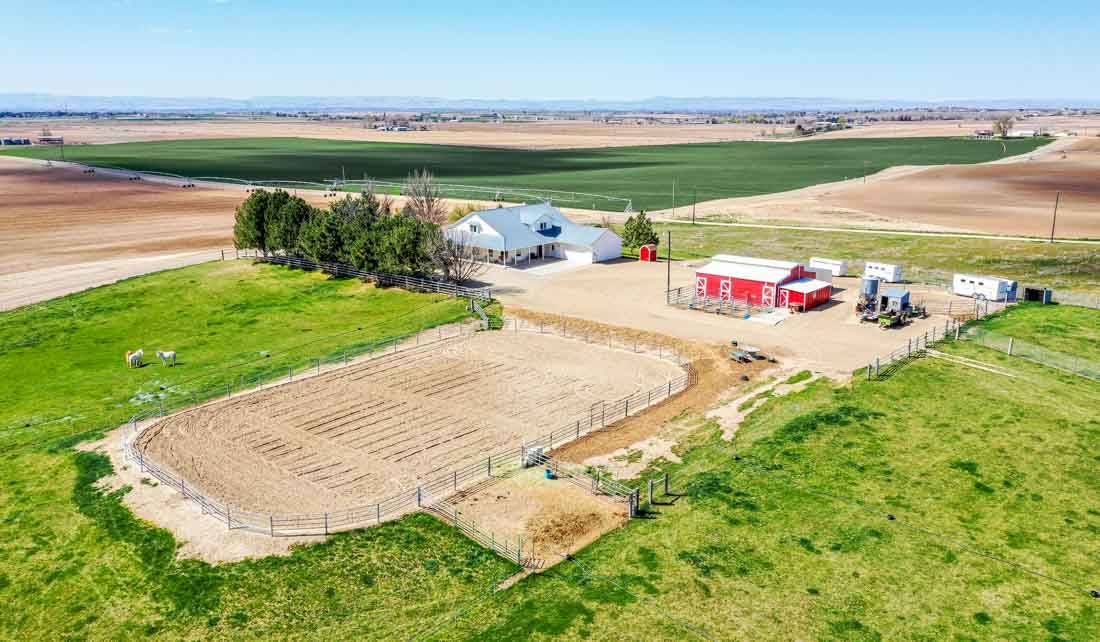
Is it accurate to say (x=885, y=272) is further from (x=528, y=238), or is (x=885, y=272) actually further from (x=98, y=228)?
(x=98, y=228)

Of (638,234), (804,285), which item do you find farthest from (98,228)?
(804,285)

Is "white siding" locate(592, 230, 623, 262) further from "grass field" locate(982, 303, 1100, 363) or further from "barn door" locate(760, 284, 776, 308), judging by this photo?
"grass field" locate(982, 303, 1100, 363)

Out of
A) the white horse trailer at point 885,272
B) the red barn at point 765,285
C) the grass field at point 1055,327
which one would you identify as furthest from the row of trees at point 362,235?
the grass field at point 1055,327

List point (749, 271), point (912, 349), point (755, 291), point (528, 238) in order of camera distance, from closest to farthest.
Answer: point (912, 349), point (755, 291), point (749, 271), point (528, 238)

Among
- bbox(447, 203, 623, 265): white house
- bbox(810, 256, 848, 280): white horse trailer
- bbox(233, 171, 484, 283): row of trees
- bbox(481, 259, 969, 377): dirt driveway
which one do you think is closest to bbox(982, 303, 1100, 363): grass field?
bbox(481, 259, 969, 377): dirt driveway

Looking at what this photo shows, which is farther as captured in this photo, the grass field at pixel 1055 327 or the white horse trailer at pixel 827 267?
the white horse trailer at pixel 827 267

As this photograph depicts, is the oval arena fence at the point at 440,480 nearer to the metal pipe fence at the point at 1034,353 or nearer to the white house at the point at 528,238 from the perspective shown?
the metal pipe fence at the point at 1034,353
